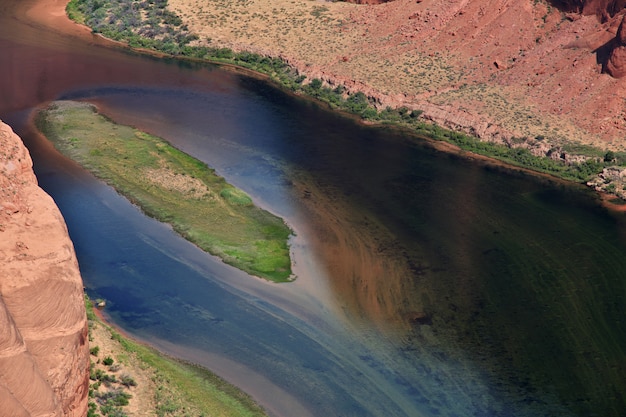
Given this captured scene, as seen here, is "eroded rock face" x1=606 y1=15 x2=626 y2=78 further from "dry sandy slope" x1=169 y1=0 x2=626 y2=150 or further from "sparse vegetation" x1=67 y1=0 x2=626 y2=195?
"sparse vegetation" x1=67 y1=0 x2=626 y2=195

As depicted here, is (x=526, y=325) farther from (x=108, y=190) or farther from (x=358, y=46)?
(x=358, y=46)

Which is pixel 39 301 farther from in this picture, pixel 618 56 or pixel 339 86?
pixel 339 86

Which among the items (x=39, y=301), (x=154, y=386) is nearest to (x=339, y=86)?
(x=154, y=386)

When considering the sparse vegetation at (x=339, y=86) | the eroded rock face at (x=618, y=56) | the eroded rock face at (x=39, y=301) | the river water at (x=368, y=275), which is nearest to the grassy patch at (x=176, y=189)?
the river water at (x=368, y=275)

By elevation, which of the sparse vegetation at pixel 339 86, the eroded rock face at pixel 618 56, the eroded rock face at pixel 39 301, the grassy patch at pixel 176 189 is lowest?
the grassy patch at pixel 176 189

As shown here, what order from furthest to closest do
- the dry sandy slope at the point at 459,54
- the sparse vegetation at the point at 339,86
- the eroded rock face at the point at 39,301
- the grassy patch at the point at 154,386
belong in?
the dry sandy slope at the point at 459,54 → the sparse vegetation at the point at 339,86 → the grassy patch at the point at 154,386 → the eroded rock face at the point at 39,301

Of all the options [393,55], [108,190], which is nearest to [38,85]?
[108,190]

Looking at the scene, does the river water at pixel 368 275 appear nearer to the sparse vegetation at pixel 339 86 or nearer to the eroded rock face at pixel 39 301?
the sparse vegetation at pixel 339 86
